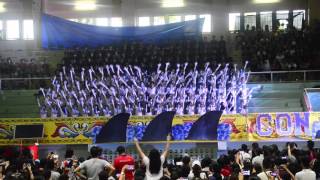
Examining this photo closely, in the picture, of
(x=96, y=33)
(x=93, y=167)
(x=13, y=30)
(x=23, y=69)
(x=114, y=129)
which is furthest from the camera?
(x=13, y=30)

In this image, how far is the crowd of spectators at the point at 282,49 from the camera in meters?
Answer: 21.6

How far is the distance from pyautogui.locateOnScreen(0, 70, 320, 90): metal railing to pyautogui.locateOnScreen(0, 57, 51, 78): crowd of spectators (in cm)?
67

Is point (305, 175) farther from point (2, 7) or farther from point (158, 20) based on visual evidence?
point (2, 7)

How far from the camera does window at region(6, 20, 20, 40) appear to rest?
27.0 metres

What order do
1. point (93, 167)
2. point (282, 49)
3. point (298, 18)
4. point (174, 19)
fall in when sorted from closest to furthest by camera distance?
point (93, 167) → point (282, 49) → point (298, 18) → point (174, 19)

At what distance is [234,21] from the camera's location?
26.3 meters

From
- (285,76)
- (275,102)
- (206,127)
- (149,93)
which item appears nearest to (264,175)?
(206,127)

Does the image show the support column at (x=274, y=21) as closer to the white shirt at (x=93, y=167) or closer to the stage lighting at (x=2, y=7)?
the stage lighting at (x=2, y=7)

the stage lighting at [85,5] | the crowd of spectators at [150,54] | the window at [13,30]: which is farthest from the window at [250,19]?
the window at [13,30]

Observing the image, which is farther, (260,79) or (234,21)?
(234,21)

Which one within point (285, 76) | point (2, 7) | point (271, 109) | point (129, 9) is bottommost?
point (271, 109)

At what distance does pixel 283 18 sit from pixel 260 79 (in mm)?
6291

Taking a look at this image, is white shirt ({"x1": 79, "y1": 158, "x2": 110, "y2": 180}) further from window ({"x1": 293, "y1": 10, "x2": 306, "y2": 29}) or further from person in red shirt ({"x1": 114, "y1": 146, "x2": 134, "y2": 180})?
window ({"x1": 293, "y1": 10, "x2": 306, "y2": 29})

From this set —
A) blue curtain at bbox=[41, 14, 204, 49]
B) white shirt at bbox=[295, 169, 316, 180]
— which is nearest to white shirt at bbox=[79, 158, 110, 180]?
white shirt at bbox=[295, 169, 316, 180]
